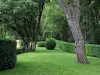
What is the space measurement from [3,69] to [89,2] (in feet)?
59.9

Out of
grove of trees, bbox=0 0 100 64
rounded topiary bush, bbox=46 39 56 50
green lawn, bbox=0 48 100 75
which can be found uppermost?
grove of trees, bbox=0 0 100 64

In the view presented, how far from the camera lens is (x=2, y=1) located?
81.9ft

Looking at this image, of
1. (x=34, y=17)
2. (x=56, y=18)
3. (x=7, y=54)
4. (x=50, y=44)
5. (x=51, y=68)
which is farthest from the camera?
(x=56, y=18)

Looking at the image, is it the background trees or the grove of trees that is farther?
the background trees

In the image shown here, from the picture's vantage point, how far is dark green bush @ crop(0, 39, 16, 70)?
455 inches

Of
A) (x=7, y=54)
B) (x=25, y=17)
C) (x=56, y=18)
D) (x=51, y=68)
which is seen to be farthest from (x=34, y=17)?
(x=7, y=54)

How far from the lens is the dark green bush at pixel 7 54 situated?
37.9 ft

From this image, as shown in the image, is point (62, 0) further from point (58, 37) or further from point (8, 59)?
point (58, 37)

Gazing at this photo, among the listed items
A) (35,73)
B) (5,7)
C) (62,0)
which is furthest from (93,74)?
(5,7)

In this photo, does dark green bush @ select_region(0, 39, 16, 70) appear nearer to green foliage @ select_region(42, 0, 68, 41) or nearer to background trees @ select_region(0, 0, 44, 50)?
background trees @ select_region(0, 0, 44, 50)

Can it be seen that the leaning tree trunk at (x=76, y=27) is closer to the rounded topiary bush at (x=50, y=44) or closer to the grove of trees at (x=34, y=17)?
the grove of trees at (x=34, y=17)

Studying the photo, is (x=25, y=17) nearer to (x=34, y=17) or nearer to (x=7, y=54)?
(x=34, y=17)


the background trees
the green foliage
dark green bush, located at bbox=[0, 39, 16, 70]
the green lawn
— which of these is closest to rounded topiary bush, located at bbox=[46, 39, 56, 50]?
the background trees

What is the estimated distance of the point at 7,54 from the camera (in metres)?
11.8
